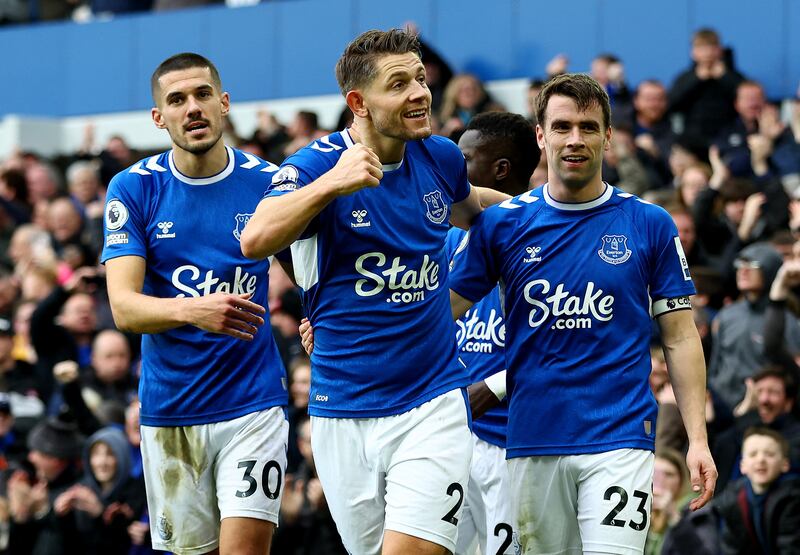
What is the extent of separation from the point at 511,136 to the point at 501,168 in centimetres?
17

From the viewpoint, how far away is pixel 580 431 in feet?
21.5

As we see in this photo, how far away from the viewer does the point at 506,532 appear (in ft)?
24.5

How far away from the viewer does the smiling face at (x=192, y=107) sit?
23.7ft

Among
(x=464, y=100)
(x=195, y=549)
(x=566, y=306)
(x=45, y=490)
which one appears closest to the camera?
(x=566, y=306)

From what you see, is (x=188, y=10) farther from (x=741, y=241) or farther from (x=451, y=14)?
(x=741, y=241)

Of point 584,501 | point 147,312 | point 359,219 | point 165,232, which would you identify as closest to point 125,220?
point 165,232

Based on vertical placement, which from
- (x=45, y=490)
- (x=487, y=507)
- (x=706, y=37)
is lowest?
(x=45, y=490)

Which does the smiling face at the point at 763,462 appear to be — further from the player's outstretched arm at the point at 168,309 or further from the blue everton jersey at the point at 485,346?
the player's outstretched arm at the point at 168,309

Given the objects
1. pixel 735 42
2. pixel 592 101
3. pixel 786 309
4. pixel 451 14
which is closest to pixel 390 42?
pixel 592 101

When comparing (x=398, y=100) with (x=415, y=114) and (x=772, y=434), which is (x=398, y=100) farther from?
(x=772, y=434)

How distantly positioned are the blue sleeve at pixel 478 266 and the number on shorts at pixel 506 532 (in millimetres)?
1247

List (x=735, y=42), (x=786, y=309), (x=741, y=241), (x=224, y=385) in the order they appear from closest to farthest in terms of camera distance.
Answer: (x=224, y=385), (x=786, y=309), (x=741, y=241), (x=735, y=42)

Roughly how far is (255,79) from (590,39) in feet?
16.4

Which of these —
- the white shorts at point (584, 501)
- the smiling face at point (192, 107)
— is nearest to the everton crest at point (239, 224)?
the smiling face at point (192, 107)
